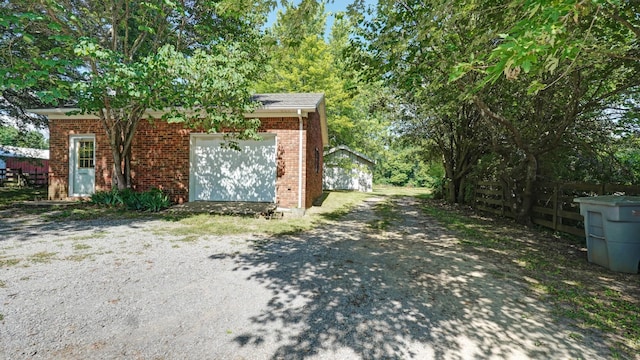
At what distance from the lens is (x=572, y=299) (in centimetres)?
358

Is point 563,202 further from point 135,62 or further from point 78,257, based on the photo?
point 135,62

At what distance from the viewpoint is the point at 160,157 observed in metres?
10.6

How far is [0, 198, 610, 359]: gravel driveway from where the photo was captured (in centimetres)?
252

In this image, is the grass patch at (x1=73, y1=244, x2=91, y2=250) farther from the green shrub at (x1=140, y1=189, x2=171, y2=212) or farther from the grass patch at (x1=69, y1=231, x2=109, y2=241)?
the green shrub at (x1=140, y1=189, x2=171, y2=212)

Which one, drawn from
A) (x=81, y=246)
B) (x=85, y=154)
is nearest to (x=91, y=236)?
(x=81, y=246)

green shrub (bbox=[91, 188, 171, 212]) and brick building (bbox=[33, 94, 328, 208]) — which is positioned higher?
brick building (bbox=[33, 94, 328, 208])

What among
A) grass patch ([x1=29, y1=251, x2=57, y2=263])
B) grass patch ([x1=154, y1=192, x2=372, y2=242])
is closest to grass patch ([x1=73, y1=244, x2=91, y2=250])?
grass patch ([x1=29, y1=251, x2=57, y2=263])

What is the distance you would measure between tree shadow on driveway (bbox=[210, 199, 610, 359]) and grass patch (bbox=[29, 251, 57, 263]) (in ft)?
8.25

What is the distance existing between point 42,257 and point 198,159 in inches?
245

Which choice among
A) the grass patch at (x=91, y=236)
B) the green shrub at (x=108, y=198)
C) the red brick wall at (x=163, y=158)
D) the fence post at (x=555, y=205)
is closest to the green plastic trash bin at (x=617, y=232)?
the fence post at (x=555, y=205)

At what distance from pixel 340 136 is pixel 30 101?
62.9 feet

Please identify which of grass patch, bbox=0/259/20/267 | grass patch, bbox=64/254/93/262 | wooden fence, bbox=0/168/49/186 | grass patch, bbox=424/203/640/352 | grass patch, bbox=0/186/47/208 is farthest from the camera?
wooden fence, bbox=0/168/49/186

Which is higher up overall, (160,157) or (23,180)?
(160,157)

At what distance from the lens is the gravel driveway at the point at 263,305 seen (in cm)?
252
